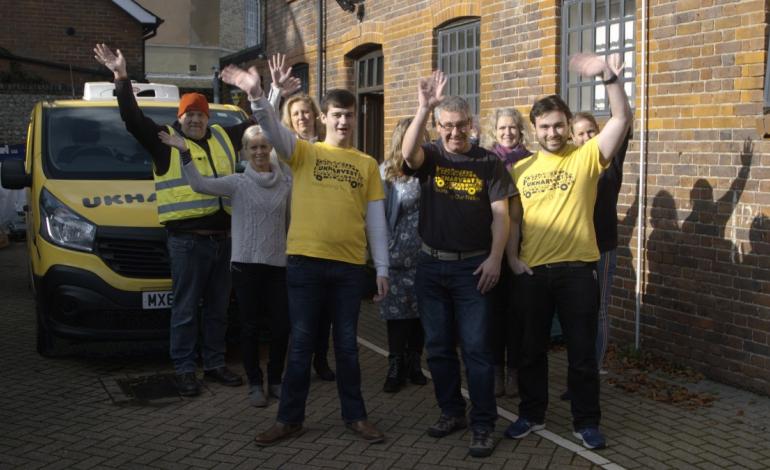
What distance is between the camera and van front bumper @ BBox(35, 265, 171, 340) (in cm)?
644

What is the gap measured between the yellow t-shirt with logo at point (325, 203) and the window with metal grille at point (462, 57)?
5212 mm

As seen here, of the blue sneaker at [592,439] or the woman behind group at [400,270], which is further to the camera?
the woman behind group at [400,270]

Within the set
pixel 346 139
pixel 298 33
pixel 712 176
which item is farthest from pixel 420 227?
pixel 298 33

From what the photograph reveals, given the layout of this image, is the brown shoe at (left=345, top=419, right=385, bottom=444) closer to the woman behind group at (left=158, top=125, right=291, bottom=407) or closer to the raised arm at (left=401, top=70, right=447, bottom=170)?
the woman behind group at (left=158, top=125, right=291, bottom=407)

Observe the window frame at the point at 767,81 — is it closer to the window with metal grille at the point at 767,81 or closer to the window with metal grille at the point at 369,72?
the window with metal grille at the point at 767,81

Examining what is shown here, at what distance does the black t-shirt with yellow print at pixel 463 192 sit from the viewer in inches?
191

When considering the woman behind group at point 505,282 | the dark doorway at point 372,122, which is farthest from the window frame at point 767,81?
the dark doorway at point 372,122

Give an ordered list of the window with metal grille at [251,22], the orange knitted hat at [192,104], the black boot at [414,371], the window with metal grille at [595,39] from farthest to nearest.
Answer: the window with metal grille at [251,22] → the window with metal grille at [595,39] → the black boot at [414,371] → the orange knitted hat at [192,104]

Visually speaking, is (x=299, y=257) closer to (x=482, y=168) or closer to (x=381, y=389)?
(x=482, y=168)

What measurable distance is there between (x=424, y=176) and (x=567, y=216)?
80 centimetres

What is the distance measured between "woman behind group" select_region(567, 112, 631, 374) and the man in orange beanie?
7.99ft

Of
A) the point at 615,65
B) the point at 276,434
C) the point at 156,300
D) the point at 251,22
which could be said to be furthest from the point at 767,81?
the point at 251,22

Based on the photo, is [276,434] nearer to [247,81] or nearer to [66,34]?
[247,81]

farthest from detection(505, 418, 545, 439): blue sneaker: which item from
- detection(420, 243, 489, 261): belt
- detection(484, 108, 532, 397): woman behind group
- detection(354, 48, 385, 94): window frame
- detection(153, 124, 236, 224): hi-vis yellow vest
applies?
detection(354, 48, 385, 94): window frame
